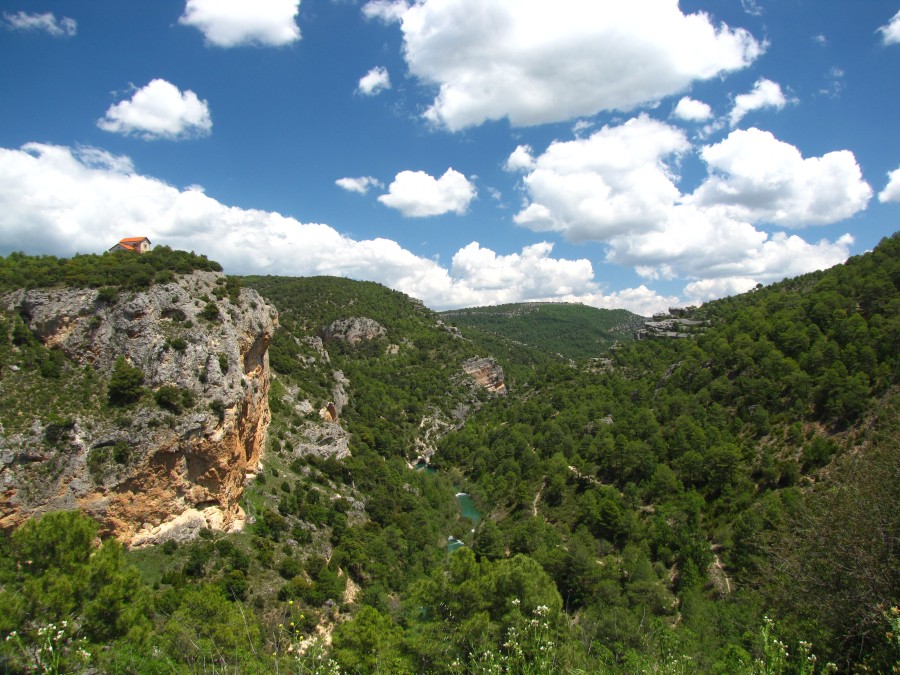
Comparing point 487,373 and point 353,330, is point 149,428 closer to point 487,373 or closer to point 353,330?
point 353,330

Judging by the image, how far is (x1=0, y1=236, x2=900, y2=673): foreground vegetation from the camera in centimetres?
870

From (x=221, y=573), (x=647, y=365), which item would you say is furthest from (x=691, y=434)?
(x=221, y=573)

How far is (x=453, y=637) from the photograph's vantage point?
516 inches

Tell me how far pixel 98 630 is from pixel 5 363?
23.0 metres

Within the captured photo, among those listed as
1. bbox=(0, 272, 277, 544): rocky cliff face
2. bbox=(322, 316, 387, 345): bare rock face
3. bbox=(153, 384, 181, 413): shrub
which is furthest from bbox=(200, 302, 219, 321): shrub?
bbox=(322, 316, 387, 345): bare rock face

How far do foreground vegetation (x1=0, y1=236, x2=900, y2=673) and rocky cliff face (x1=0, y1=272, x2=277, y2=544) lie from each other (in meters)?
2.44

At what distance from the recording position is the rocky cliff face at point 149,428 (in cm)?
2331

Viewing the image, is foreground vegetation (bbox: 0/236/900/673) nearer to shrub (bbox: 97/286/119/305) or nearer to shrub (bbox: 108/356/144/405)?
shrub (bbox: 108/356/144/405)

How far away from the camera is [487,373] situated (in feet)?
333

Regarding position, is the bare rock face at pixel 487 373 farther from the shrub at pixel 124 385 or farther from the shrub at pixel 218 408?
the shrub at pixel 124 385

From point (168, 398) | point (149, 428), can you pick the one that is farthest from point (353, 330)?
point (149, 428)

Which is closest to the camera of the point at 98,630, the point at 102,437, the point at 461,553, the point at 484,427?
the point at 98,630

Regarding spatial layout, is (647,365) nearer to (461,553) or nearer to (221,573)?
(461,553)

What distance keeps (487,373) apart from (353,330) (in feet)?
104
